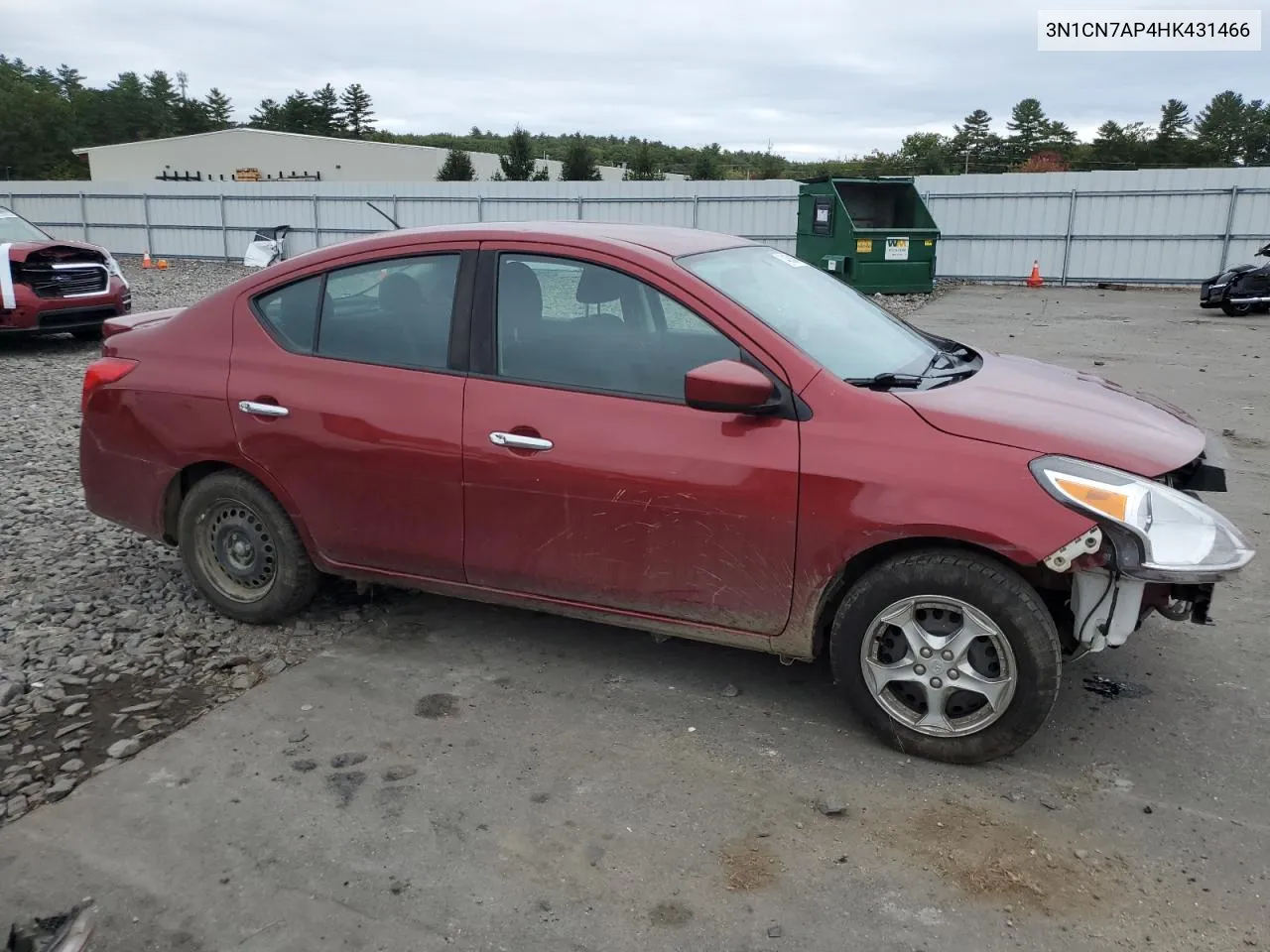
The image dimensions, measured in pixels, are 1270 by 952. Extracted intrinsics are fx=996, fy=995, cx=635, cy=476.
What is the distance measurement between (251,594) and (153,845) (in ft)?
5.31

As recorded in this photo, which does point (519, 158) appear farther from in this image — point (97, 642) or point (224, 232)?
point (97, 642)

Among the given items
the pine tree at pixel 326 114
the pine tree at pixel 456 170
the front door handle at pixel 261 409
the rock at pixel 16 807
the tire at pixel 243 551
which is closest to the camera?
the rock at pixel 16 807

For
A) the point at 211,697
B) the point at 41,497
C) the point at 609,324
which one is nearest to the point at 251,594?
the point at 211,697

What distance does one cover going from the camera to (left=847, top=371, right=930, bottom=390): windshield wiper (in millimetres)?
3469

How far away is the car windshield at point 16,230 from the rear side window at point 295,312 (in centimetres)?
925

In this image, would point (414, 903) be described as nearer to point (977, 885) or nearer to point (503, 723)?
point (503, 723)

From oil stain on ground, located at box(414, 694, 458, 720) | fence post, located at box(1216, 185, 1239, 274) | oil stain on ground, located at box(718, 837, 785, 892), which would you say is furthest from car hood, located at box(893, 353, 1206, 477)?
fence post, located at box(1216, 185, 1239, 274)

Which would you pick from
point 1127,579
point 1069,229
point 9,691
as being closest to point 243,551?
point 9,691

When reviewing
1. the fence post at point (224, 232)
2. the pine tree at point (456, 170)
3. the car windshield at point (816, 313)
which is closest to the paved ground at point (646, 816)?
the car windshield at point (816, 313)

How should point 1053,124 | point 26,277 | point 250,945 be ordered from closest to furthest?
point 250,945, point 26,277, point 1053,124

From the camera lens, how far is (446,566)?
3.95 meters

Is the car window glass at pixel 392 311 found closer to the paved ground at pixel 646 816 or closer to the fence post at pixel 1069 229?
the paved ground at pixel 646 816

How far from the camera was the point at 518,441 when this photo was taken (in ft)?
11.9

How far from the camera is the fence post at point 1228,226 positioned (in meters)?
19.9
